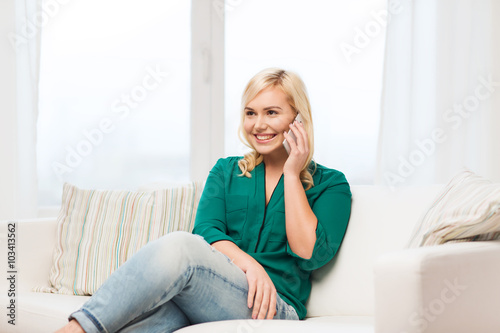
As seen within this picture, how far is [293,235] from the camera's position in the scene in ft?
5.57

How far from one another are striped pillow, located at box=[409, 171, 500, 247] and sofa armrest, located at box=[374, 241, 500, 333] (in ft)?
0.24

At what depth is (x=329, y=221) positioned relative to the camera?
5.72ft

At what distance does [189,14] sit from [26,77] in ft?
3.38

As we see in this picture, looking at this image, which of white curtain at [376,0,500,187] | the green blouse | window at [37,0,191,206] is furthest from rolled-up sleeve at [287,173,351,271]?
window at [37,0,191,206]

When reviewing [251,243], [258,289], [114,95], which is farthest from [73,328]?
[114,95]

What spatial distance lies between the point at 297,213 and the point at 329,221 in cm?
11

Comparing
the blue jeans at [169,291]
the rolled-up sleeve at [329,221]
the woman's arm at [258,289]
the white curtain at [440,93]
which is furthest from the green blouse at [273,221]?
the white curtain at [440,93]

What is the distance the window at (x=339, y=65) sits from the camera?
10.4ft

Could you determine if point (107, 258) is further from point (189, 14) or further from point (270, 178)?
point (189, 14)

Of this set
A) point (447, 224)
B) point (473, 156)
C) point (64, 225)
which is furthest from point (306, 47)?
point (447, 224)

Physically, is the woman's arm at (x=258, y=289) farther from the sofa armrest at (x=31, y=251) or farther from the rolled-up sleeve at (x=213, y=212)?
the sofa armrest at (x=31, y=251)

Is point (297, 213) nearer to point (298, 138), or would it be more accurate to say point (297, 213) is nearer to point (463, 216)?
point (298, 138)

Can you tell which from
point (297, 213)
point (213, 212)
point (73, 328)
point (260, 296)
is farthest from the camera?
point (213, 212)

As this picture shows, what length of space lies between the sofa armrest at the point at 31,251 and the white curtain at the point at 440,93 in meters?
1.71
